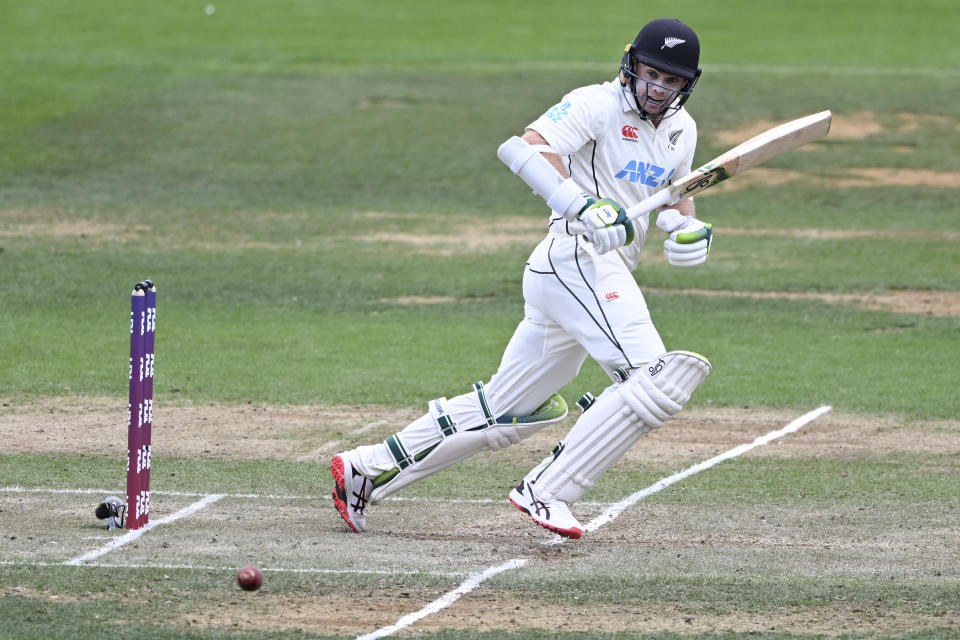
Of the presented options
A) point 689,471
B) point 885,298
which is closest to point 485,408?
point 689,471

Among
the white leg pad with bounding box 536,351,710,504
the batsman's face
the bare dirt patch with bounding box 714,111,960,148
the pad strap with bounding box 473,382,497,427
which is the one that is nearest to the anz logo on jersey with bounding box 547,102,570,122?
the batsman's face

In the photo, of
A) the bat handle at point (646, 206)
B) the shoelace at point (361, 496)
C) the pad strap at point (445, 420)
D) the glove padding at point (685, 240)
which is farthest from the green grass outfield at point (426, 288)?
the bat handle at point (646, 206)

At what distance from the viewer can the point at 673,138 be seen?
7.22 m

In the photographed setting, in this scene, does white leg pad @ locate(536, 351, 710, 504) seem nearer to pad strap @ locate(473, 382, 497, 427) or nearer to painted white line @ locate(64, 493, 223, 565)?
pad strap @ locate(473, 382, 497, 427)

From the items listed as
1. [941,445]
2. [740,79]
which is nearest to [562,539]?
[941,445]

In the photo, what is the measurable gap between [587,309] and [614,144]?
80 centimetres

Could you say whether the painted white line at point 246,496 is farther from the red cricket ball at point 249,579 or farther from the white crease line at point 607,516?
the red cricket ball at point 249,579

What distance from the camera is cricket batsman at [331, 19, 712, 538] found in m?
6.75

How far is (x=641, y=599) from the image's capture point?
19.7 feet

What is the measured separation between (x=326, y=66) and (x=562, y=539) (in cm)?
2239

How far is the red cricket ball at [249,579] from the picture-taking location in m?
5.96

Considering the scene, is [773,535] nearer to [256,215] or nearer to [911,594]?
[911,594]

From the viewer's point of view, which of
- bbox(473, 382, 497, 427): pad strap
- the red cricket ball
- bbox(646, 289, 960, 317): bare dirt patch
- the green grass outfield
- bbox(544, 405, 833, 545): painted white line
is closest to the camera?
the red cricket ball

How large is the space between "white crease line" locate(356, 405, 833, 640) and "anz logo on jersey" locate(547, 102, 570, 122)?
76.4 inches
